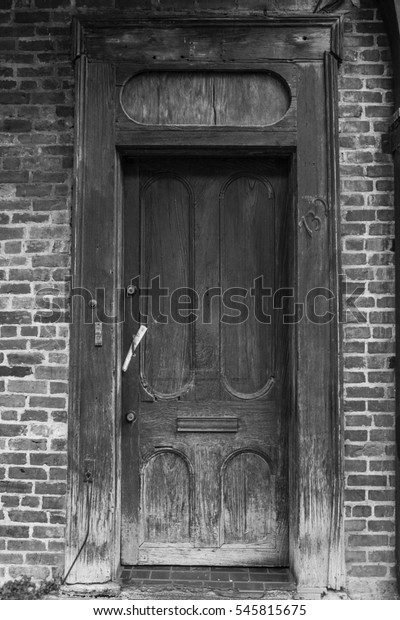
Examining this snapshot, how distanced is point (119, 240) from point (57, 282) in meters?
0.44

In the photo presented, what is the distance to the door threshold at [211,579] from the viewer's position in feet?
11.0

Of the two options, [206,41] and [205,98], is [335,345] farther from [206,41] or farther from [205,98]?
[206,41]

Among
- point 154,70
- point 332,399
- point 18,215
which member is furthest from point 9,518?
point 154,70

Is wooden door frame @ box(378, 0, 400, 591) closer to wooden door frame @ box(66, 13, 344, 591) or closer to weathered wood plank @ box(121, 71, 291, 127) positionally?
wooden door frame @ box(66, 13, 344, 591)

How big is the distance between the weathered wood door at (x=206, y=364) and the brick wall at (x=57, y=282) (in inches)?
15.8

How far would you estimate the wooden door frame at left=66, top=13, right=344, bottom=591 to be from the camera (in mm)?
3354

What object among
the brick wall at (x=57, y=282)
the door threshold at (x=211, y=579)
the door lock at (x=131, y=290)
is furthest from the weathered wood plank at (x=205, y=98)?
the door threshold at (x=211, y=579)

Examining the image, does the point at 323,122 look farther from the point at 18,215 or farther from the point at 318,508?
the point at 318,508

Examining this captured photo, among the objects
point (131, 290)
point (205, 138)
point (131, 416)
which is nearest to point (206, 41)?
point (205, 138)

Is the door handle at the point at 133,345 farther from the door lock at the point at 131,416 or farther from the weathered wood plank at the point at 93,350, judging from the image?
the door lock at the point at 131,416

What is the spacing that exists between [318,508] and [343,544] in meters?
0.25

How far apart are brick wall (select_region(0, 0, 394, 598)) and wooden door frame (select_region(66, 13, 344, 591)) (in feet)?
0.35

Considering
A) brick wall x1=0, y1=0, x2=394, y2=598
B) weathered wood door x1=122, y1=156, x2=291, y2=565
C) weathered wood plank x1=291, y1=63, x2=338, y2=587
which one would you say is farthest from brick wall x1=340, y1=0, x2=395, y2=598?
weathered wood door x1=122, y1=156, x2=291, y2=565

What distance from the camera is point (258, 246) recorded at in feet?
11.8
